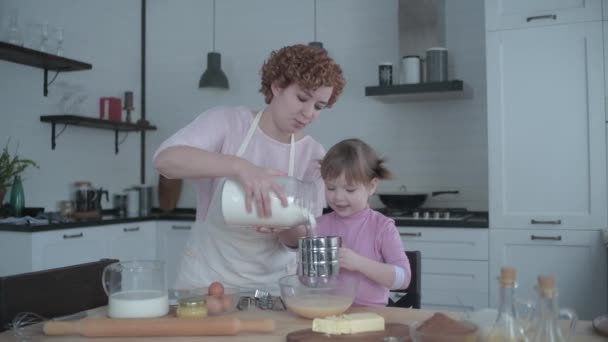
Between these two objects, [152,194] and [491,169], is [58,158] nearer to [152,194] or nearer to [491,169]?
[152,194]

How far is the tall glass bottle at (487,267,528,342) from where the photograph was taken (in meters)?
0.87

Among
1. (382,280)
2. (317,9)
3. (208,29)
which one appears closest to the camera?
(382,280)

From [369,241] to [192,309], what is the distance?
0.59m

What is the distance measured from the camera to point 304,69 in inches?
58.6

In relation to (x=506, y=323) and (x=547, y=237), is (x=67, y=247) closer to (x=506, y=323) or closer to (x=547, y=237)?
(x=547, y=237)

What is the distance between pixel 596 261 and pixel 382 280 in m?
1.92

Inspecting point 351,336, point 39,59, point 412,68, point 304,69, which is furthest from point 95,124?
point 351,336

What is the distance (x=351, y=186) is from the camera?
163 cm

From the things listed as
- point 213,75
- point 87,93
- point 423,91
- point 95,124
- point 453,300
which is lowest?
point 453,300

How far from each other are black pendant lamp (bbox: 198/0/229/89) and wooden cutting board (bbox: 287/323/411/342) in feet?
9.94

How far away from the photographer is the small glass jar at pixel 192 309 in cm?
122

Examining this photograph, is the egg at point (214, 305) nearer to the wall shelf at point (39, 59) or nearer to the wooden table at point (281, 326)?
the wooden table at point (281, 326)

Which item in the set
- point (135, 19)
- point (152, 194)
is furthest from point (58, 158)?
point (135, 19)

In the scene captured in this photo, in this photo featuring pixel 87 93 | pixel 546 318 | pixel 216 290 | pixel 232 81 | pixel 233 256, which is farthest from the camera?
pixel 232 81
